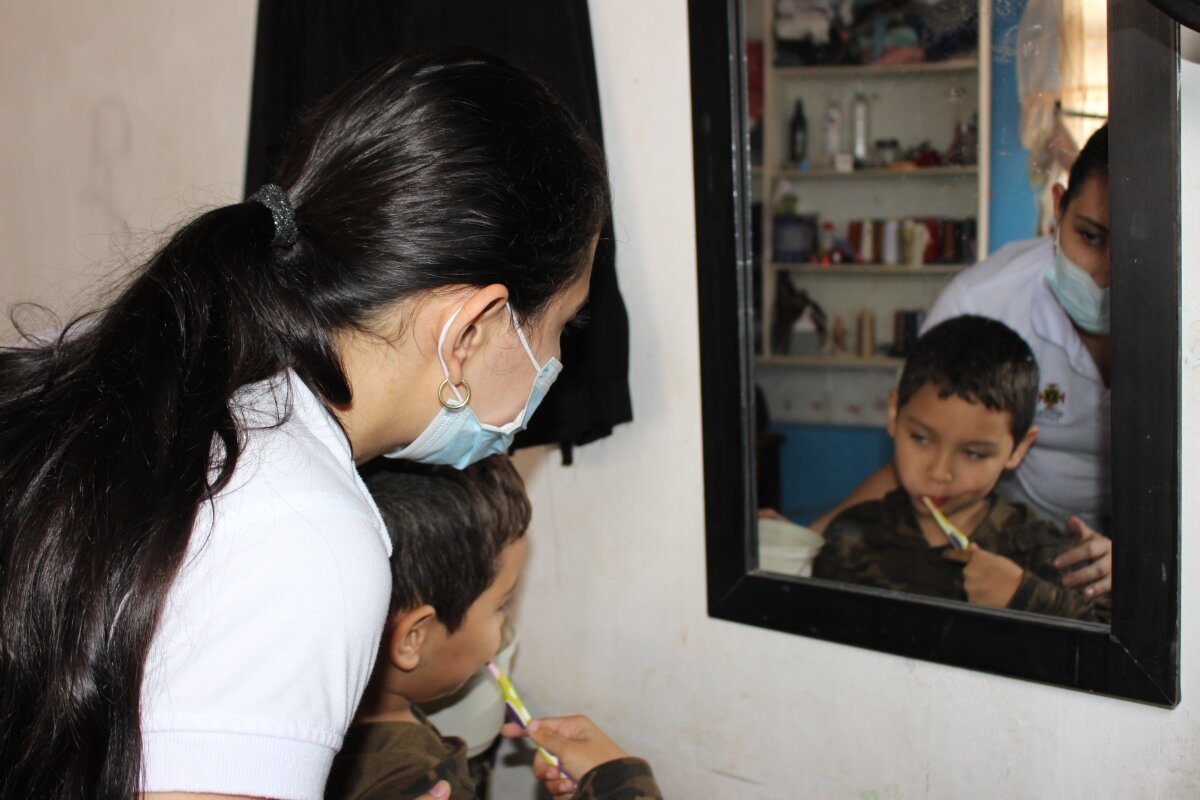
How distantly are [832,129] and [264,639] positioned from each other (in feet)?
3.16

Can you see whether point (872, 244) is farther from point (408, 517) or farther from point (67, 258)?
point (67, 258)

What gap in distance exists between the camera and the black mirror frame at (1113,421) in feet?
2.67

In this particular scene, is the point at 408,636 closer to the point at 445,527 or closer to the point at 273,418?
the point at 445,527

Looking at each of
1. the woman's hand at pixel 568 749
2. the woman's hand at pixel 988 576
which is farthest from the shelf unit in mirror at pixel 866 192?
the woman's hand at pixel 568 749

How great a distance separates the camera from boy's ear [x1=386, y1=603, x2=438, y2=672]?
3.32ft

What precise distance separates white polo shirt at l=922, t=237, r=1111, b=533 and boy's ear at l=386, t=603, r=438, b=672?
2.00 feet

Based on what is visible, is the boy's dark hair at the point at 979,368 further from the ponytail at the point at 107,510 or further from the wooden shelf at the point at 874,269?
the ponytail at the point at 107,510

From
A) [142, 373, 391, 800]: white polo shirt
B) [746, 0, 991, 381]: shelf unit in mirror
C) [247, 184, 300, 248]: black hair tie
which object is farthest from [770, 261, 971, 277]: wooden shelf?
[142, 373, 391, 800]: white polo shirt

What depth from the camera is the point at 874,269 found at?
1.27 meters

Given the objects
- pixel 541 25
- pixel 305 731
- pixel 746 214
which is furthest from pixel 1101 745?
pixel 541 25

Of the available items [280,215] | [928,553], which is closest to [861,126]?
[928,553]

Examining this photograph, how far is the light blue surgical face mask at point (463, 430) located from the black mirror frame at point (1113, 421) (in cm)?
29

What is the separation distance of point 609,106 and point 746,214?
0.22 meters

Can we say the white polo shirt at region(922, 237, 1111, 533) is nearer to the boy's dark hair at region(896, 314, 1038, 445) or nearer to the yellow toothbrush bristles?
the boy's dark hair at region(896, 314, 1038, 445)
